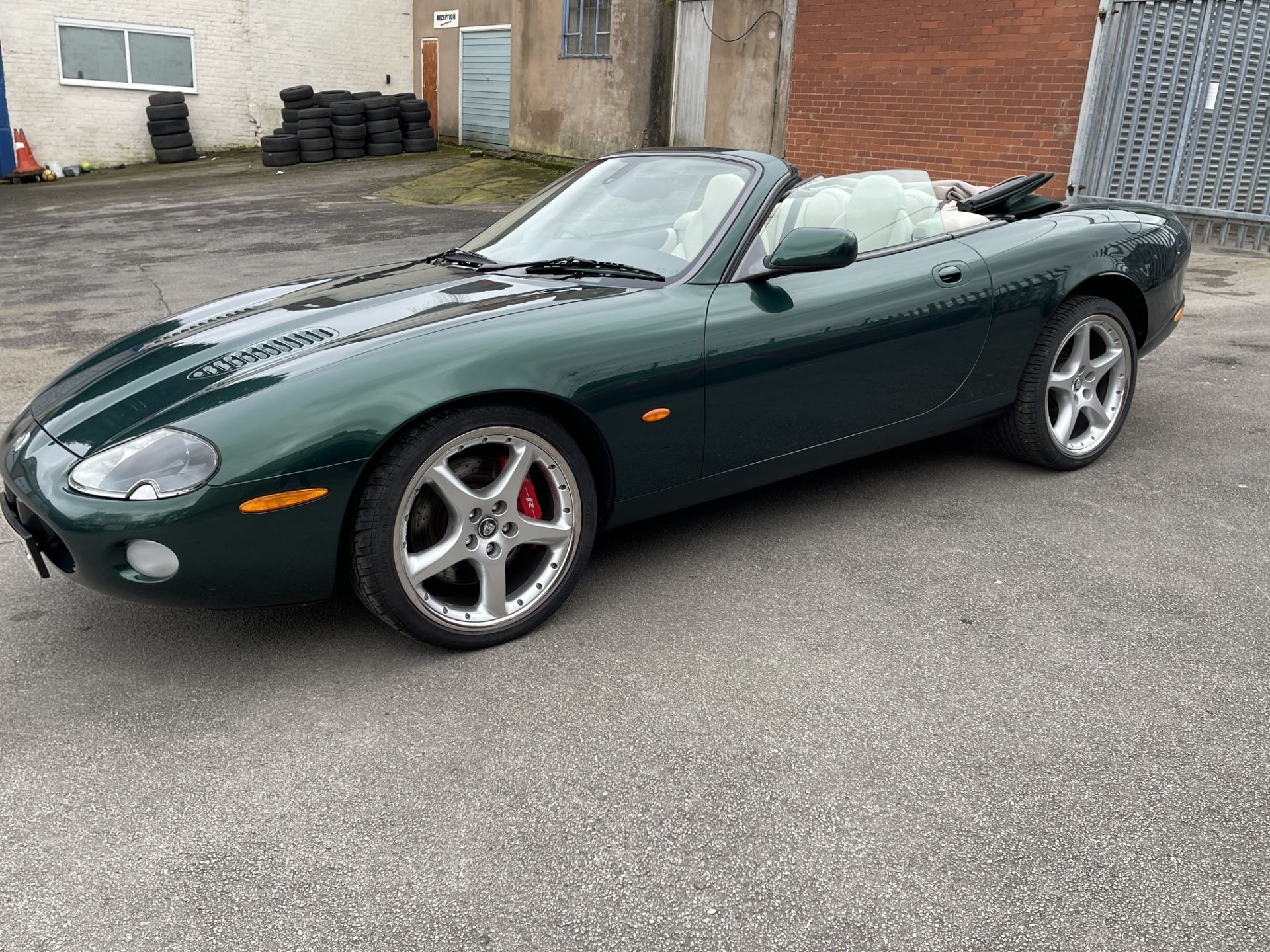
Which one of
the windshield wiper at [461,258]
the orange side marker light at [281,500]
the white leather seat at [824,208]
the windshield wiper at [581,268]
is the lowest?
the orange side marker light at [281,500]

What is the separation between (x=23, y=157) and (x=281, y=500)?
2031cm

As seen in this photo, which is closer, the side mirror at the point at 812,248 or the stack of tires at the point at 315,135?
the side mirror at the point at 812,248

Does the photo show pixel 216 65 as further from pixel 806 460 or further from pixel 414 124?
pixel 806 460

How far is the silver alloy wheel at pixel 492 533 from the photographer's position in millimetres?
2986

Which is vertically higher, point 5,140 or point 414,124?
point 414,124

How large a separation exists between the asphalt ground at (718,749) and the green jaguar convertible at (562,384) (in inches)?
12.1

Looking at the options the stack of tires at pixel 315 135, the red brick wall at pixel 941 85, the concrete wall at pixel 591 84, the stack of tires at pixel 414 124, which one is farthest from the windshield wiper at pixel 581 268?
the stack of tires at pixel 414 124

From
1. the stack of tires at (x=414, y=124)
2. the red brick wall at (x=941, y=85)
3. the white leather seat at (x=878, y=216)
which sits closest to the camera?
the white leather seat at (x=878, y=216)

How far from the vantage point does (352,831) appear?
2387 millimetres

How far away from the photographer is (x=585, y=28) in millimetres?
16812

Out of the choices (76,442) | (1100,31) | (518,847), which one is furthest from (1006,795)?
(1100,31)

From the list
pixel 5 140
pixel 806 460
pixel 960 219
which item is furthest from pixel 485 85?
pixel 806 460

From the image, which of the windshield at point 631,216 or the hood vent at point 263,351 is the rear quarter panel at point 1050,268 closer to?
the windshield at point 631,216

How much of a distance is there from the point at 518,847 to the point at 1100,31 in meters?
10.5
